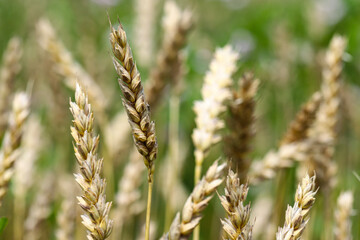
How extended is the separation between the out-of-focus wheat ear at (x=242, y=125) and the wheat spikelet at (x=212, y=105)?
0.05 meters

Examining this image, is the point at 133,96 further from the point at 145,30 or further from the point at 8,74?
the point at 145,30

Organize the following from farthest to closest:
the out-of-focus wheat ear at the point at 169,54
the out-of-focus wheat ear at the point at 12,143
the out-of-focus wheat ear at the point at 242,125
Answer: the out-of-focus wheat ear at the point at 169,54
the out-of-focus wheat ear at the point at 242,125
the out-of-focus wheat ear at the point at 12,143

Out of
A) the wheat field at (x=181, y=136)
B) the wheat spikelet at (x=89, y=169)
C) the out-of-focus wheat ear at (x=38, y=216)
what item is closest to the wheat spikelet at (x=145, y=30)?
the wheat field at (x=181, y=136)

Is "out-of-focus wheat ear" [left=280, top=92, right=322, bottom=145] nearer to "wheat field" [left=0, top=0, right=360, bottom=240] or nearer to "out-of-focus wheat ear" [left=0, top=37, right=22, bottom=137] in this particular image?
"wheat field" [left=0, top=0, right=360, bottom=240]

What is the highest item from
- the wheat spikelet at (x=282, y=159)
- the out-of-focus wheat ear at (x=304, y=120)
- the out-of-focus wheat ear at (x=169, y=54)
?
the out-of-focus wheat ear at (x=169, y=54)

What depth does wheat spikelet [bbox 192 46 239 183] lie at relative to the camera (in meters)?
0.79

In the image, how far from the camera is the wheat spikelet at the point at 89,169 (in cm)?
53

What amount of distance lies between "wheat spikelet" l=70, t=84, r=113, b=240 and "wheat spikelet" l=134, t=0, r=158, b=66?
4.31 ft

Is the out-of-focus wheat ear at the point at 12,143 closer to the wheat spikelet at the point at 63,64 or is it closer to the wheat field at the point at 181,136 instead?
the wheat field at the point at 181,136

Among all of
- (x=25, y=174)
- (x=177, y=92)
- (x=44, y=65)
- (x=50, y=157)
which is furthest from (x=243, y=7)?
(x=25, y=174)

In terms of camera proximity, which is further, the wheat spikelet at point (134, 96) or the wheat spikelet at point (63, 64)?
the wheat spikelet at point (63, 64)

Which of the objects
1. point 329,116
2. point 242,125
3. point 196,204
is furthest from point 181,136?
point 196,204

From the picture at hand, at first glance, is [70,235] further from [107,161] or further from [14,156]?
[107,161]

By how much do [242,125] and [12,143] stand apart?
418mm
